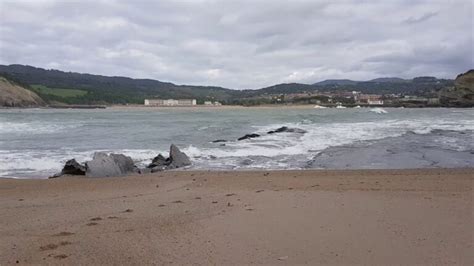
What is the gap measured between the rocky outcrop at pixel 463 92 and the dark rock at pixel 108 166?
101m

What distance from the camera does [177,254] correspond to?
4.92m

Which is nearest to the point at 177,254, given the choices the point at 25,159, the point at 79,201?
the point at 79,201

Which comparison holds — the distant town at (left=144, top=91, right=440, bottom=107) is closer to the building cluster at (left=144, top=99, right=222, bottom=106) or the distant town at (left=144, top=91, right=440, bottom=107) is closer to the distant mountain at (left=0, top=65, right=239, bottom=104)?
the building cluster at (left=144, top=99, right=222, bottom=106)

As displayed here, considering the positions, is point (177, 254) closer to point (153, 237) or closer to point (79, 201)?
point (153, 237)

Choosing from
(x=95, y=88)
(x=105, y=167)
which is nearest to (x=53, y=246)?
(x=105, y=167)

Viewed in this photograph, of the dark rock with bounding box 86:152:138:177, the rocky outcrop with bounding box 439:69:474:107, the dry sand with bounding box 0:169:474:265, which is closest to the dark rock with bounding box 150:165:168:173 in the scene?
the dark rock with bounding box 86:152:138:177

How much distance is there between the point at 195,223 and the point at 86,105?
477ft

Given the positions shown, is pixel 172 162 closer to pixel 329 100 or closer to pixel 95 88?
pixel 329 100

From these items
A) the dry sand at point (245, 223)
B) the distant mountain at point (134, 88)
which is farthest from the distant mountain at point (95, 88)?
the dry sand at point (245, 223)

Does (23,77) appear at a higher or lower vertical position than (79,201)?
higher

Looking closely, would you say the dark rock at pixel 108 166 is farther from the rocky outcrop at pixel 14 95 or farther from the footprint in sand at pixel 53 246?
the rocky outcrop at pixel 14 95

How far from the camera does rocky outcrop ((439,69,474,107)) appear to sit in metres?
99.0

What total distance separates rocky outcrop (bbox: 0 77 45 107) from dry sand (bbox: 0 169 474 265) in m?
133

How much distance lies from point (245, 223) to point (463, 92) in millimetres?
108883
